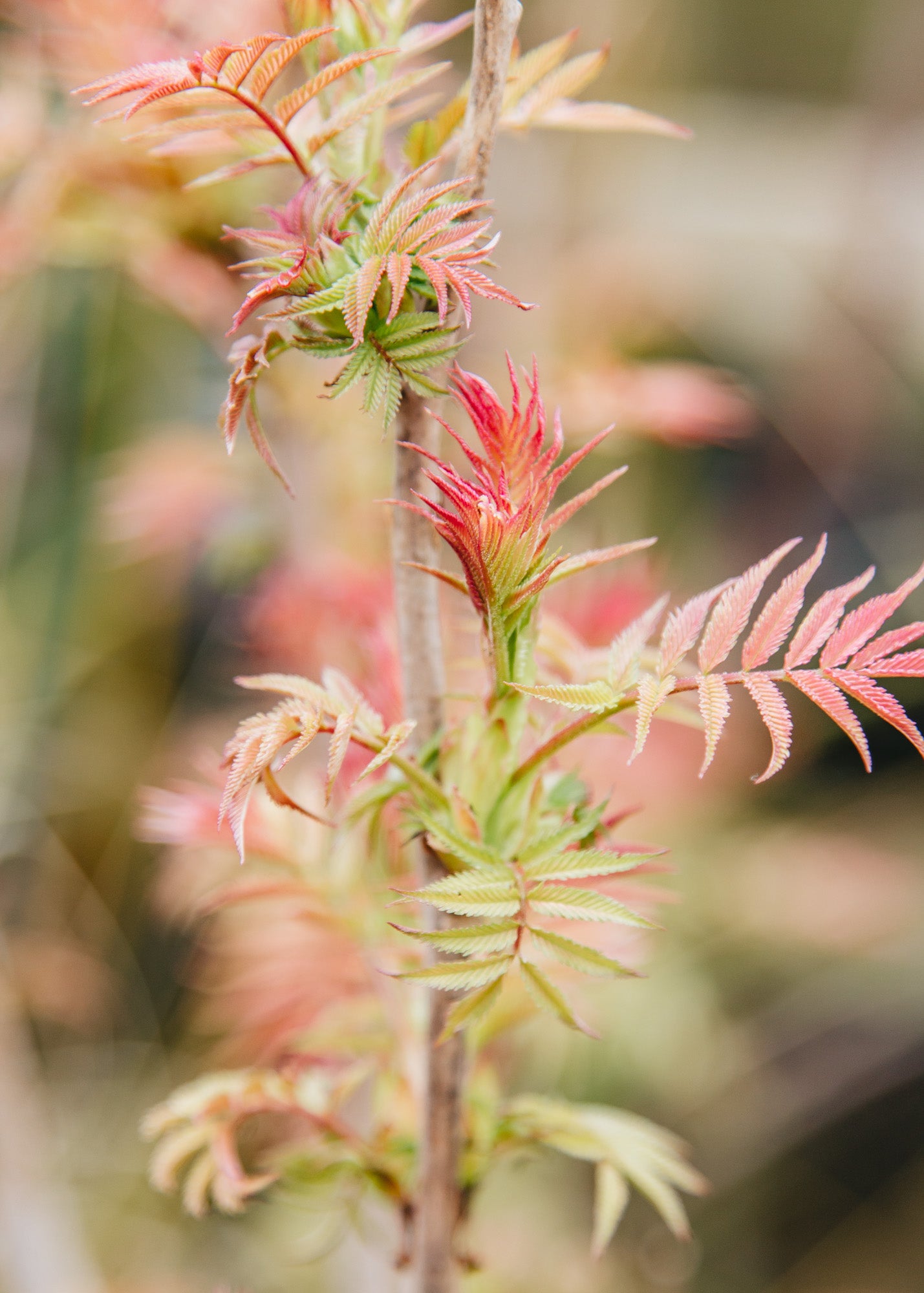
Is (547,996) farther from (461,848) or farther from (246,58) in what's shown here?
(246,58)

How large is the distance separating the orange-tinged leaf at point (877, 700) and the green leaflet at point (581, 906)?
0.08 meters

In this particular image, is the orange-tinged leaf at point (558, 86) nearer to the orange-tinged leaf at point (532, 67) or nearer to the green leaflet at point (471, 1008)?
the orange-tinged leaf at point (532, 67)

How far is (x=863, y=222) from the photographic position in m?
1.49

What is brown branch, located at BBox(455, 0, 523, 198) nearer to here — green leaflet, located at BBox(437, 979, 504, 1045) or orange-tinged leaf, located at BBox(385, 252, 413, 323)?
orange-tinged leaf, located at BBox(385, 252, 413, 323)

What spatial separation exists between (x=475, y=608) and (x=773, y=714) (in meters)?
0.08

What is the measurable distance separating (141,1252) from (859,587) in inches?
52.9

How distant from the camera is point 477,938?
238mm

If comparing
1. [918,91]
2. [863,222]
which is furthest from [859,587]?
[918,91]

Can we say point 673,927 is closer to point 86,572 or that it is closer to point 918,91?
point 86,572

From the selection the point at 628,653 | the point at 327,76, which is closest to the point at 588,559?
the point at 628,653

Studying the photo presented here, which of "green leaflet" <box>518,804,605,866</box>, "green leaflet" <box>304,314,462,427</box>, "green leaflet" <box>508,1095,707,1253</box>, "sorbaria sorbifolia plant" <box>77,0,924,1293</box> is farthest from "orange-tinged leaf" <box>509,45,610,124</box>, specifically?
"green leaflet" <box>508,1095,707,1253</box>

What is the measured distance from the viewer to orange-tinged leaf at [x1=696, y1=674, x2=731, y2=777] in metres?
0.21

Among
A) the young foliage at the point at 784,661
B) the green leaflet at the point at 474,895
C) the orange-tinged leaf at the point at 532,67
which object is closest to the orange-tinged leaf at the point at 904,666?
the young foliage at the point at 784,661

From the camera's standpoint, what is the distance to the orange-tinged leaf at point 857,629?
238 millimetres
